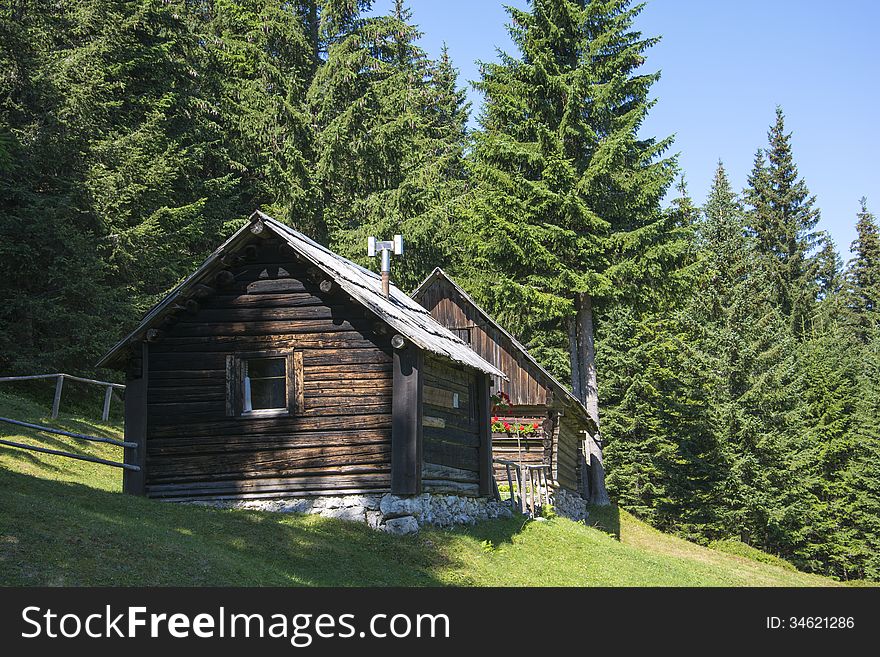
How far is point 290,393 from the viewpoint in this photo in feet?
60.6

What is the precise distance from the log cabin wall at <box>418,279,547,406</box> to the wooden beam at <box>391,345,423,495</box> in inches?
528

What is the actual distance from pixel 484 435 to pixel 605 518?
16.4 meters

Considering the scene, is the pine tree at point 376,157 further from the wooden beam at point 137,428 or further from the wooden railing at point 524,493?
the wooden beam at point 137,428

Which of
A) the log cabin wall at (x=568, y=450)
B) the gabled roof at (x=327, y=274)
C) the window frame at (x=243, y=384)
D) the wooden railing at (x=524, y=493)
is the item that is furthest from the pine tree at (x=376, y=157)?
the window frame at (x=243, y=384)

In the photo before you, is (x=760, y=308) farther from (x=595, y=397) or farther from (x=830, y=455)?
(x=595, y=397)

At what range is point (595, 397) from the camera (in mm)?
36594

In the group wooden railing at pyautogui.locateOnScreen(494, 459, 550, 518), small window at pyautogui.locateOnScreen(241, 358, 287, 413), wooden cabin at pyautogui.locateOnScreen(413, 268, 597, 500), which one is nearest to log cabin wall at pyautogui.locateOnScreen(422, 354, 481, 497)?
wooden railing at pyautogui.locateOnScreen(494, 459, 550, 518)

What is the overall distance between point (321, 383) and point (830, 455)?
39543 millimetres

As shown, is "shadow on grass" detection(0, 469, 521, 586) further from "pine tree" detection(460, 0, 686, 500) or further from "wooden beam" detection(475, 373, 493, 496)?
"pine tree" detection(460, 0, 686, 500)

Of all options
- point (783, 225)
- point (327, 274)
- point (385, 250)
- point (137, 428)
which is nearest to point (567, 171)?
point (385, 250)

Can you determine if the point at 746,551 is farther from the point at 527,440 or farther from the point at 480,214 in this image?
the point at 480,214

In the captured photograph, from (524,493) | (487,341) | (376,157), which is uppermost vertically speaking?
(376,157)

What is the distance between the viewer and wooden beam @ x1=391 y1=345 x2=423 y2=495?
1791 centimetres
